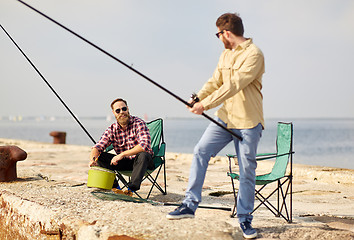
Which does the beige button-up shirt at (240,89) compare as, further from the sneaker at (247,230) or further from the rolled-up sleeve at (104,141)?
the rolled-up sleeve at (104,141)

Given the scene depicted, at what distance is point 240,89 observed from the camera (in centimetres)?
278

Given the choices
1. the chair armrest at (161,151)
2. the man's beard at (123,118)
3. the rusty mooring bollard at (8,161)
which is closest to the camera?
the man's beard at (123,118)

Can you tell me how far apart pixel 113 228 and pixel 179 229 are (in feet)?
1.62

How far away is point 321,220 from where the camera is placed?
3.58 metres

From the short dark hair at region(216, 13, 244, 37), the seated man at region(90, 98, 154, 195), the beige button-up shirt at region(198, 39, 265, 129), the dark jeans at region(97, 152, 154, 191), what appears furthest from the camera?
the seated man at region(90, 98, 154, 195)

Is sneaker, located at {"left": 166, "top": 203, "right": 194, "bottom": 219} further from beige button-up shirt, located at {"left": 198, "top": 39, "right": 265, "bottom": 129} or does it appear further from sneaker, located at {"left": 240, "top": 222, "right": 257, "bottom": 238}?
beige button-up shirt, located at {"left": 198, "top": 39, "right": 265, "bottom": 129}

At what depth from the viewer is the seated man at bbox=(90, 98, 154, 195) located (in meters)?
4.15

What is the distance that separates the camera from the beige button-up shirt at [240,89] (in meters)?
2.77

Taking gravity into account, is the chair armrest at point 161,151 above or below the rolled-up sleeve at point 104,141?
below

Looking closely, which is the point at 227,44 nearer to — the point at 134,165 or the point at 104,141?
the point at 134,165

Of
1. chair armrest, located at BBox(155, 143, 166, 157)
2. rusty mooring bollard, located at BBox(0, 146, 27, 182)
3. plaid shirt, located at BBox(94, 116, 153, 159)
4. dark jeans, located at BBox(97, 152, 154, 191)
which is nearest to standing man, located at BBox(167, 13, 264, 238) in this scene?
dark jeans, located at BBox(97, 152, 154, 191)

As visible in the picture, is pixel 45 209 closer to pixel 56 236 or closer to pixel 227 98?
pixel 56 236

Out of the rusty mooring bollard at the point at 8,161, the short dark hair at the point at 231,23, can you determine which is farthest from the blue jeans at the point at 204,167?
the rusty mooring bollard at the point at 8,161

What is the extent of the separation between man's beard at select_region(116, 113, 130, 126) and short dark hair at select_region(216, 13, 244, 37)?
70.0 inches
